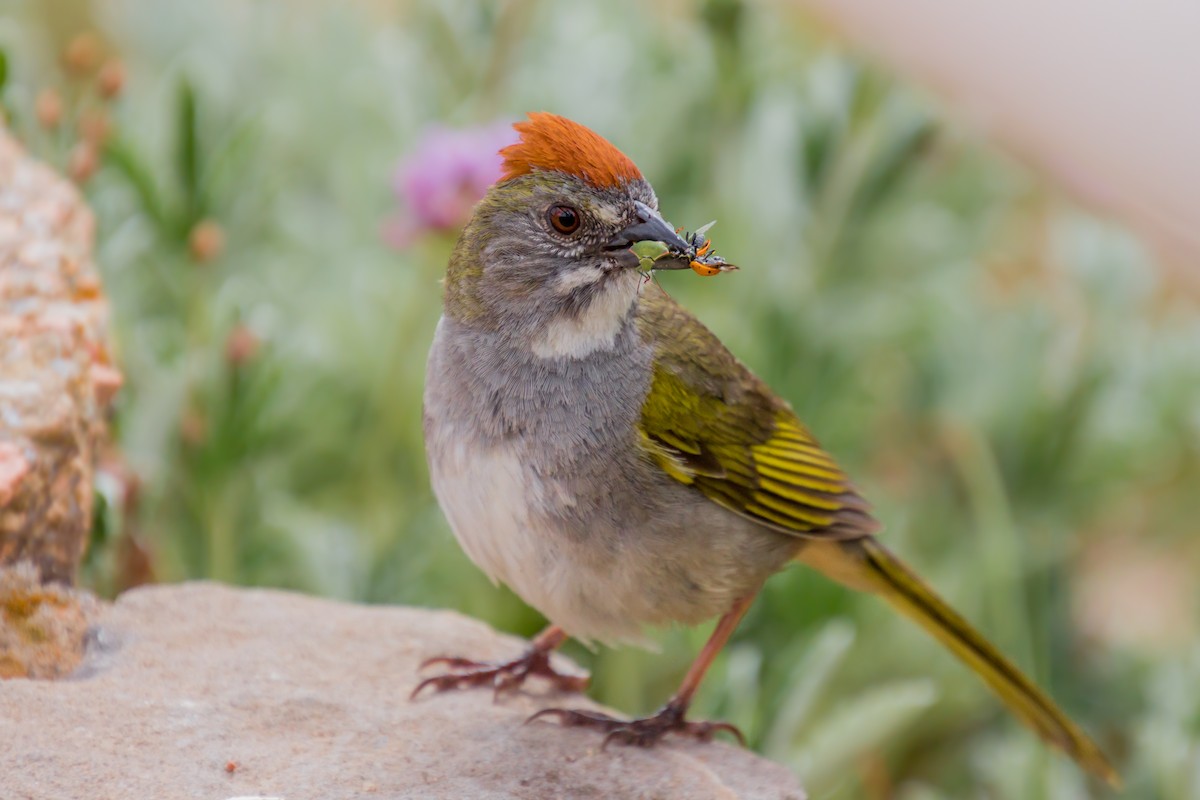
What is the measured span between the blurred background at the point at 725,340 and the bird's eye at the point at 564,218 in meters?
1.40

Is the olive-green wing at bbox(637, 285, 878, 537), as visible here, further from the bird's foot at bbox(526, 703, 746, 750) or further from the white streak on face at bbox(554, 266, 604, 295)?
the bird's foot at bbox(526, 703, 746, 750)

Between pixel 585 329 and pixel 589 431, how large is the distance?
0.20m

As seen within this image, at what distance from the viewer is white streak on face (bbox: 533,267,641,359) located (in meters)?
2.82

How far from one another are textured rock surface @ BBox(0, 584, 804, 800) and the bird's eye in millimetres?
1001

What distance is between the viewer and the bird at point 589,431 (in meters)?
2.73

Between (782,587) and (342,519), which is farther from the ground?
(782,587)

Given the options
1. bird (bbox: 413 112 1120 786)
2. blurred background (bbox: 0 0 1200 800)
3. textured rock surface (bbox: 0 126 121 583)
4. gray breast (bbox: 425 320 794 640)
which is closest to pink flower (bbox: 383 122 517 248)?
blurred background (bbox: 0 0 1200 800)

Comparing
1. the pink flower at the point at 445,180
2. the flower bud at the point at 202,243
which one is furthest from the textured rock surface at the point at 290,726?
the pink flower at the point at 445,180

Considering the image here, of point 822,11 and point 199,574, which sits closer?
point 822,11

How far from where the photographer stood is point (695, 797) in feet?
8.78

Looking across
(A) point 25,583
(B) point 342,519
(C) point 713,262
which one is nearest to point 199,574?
(B) point 342,519

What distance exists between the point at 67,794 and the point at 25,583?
645 mm

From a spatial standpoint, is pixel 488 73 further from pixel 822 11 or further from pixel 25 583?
pixel 25 583

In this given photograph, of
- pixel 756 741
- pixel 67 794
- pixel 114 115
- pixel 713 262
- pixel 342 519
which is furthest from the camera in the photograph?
pixel 114 115
